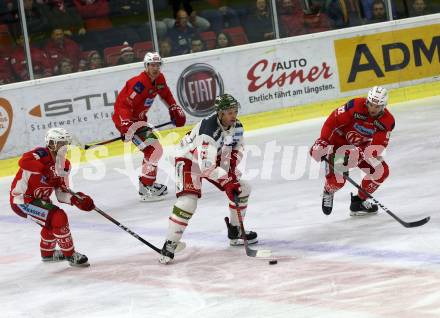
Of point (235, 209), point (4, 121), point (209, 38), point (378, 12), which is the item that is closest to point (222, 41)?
point (209, 38)

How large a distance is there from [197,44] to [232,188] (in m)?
5.69

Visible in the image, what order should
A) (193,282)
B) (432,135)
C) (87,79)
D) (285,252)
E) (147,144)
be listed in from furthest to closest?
(87,79)
(432,135)
(147,144)
(285,252)
(193,282)

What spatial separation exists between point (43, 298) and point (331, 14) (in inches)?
302

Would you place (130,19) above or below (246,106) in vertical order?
above

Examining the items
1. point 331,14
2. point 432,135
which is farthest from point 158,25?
point 432,135

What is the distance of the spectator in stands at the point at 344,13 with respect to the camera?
12516 millimetres

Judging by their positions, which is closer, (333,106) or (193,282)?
(193,282)

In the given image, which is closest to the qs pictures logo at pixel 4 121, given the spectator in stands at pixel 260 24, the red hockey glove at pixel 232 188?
the spectator in stands at pixel 260 24

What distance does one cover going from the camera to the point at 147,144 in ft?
29.4

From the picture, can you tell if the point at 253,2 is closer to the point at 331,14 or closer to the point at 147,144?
the point at 331,14

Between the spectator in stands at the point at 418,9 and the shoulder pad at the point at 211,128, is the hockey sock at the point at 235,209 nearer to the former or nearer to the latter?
the shoulder pad at the point at 211,128

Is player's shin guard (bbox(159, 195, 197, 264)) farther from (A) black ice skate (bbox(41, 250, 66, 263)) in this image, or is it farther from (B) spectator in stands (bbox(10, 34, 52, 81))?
(B) spectator in stands (bbox(10, 34, 52, 81))

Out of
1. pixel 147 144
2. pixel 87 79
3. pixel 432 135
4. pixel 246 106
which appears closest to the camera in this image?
pixel 147 144

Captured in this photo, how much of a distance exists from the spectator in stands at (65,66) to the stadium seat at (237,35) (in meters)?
1.98
